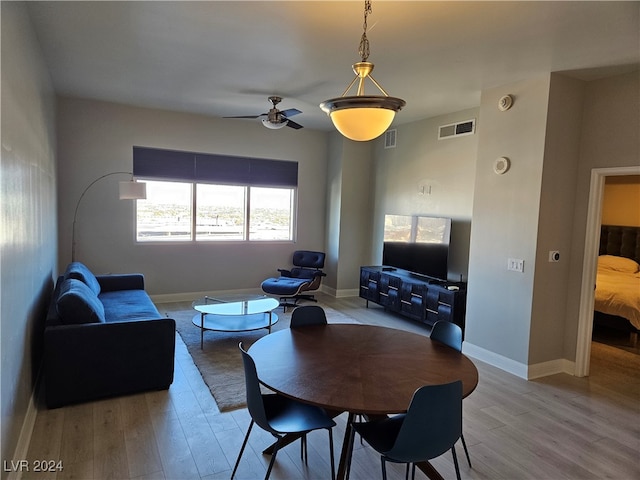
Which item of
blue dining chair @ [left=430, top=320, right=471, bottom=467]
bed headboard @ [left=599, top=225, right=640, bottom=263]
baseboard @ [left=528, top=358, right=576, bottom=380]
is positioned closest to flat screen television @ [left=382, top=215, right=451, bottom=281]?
baseboard @ [left=528, top=358, right=576, bottom=380]

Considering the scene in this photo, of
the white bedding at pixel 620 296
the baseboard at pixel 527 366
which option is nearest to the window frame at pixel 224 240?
the baseboard at pixel 527 366

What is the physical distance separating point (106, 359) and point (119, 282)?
2.19 m

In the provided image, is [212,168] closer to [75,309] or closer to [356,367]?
[75,309]

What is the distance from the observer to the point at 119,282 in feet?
16.6

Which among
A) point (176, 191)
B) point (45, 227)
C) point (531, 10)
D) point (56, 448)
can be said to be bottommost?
point (56, 448)

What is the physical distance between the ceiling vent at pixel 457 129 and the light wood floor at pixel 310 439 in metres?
3.07

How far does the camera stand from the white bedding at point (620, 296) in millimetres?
4734

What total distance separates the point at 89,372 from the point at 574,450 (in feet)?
11.3

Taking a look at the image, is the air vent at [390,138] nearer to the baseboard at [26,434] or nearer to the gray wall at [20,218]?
the gray wall at [20,218]

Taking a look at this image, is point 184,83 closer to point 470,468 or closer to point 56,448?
point 56,448

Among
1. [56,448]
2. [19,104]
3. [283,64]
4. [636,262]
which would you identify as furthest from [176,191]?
[636,262]

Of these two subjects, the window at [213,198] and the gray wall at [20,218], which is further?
the window at [213,198]

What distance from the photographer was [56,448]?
8.23ft

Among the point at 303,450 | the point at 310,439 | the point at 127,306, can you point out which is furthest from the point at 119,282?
the point at 303,450
